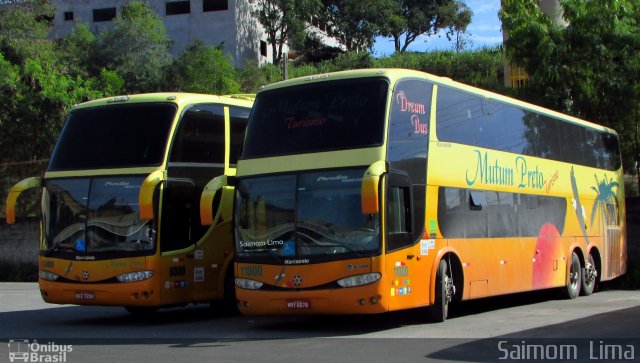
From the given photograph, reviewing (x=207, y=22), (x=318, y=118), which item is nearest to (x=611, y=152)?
(x=318, y=118)

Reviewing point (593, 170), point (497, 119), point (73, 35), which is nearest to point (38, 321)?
→ point (497, 119)

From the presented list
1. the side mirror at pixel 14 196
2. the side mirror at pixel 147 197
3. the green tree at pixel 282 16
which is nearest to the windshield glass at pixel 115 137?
the side mirror at pixel 14 196

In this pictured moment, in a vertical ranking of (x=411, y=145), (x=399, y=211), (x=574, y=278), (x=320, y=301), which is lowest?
(x=574, y=278)

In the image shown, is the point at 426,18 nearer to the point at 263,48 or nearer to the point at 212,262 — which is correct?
the point at 263,48

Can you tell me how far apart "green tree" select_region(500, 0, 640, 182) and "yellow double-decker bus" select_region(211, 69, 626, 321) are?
28.2 ft

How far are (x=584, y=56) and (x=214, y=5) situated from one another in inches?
1808

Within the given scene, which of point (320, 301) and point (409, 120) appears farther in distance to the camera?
point (409, 120)

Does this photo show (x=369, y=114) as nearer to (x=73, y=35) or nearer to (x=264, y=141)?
(x=264, y=141)

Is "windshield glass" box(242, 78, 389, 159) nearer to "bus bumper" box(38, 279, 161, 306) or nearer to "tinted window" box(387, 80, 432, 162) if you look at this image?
"tinted window" box(387, 80, 432, 162)

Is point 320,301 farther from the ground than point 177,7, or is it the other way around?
point 177,7

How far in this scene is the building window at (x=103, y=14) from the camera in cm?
6919

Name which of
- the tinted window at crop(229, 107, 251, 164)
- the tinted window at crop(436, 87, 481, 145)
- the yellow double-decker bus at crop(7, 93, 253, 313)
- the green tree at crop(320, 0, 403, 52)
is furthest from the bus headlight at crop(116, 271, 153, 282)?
the green tree at crop(320, 0, 403, 52)

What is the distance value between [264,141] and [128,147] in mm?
2899

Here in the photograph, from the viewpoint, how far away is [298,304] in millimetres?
13125
